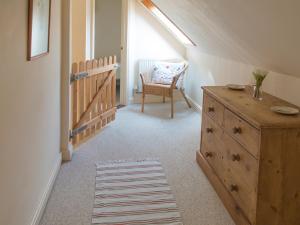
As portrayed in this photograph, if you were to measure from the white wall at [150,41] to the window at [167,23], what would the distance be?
15 cm

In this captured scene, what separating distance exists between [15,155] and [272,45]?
1.77 meters

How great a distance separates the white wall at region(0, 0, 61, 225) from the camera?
1490 millimetres

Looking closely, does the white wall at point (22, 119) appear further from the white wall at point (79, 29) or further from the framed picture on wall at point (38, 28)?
the white wall at point (79, 29)

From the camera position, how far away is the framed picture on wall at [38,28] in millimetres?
1850

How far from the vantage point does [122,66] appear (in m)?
5.66

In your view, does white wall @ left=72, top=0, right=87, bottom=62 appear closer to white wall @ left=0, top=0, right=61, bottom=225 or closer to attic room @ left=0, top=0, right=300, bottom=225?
attic room @ left=0, top=0, right=300, bottom=225

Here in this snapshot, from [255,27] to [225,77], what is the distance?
1873 mm

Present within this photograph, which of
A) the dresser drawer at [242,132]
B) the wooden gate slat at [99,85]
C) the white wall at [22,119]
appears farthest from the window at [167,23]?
the dresser drawer at [242,132]

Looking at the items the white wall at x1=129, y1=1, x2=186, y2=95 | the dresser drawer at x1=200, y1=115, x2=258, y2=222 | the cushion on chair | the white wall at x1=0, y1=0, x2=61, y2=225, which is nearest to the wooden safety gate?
the white wall at x1=0, y1=0, x2=61, y2=225

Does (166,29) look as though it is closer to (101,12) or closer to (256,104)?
(101,12)

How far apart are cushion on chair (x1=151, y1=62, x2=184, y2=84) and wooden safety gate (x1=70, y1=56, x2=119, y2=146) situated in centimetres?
129

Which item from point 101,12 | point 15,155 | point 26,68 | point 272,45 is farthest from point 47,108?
point 101,12

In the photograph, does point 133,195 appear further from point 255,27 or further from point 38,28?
point 255,27

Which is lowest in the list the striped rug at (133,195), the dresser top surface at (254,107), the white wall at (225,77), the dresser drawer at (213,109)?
the striped rug at (133,195)
